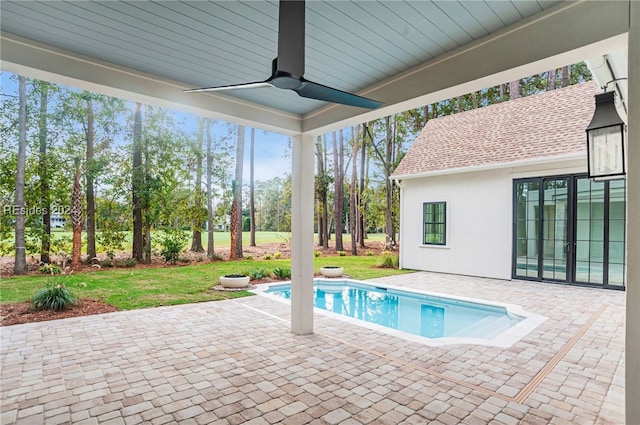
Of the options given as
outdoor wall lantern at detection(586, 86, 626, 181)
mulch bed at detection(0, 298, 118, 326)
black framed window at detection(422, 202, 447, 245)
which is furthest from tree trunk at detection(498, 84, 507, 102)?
mulch bed at detection(0, 298, 118, 326)

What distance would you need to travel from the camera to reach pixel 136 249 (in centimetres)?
1116

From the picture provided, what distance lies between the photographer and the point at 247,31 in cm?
263

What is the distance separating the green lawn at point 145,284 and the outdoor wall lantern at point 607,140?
6.45 metres

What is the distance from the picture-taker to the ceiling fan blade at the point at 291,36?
1891 mm

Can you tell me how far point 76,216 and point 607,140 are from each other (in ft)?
37.5

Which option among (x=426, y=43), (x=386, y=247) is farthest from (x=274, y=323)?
(x=386, y=247)

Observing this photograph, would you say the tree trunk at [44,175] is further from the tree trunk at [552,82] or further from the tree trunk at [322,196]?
the tree trunk at [552,82]

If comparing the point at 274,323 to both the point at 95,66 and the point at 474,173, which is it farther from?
the point at 474,173

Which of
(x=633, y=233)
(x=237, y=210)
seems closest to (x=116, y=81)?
(x=633, y=233)

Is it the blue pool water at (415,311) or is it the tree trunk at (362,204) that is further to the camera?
the tree trunk at (362,204)

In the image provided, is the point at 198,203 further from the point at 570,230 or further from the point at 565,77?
the point at 565,77

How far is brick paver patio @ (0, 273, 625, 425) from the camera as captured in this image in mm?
2760

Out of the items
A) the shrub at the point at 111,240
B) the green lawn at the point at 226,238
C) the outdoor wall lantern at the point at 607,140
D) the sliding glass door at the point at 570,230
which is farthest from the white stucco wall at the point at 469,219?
the shrub at the point at 111,240

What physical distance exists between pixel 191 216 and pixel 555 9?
11.7 meters
